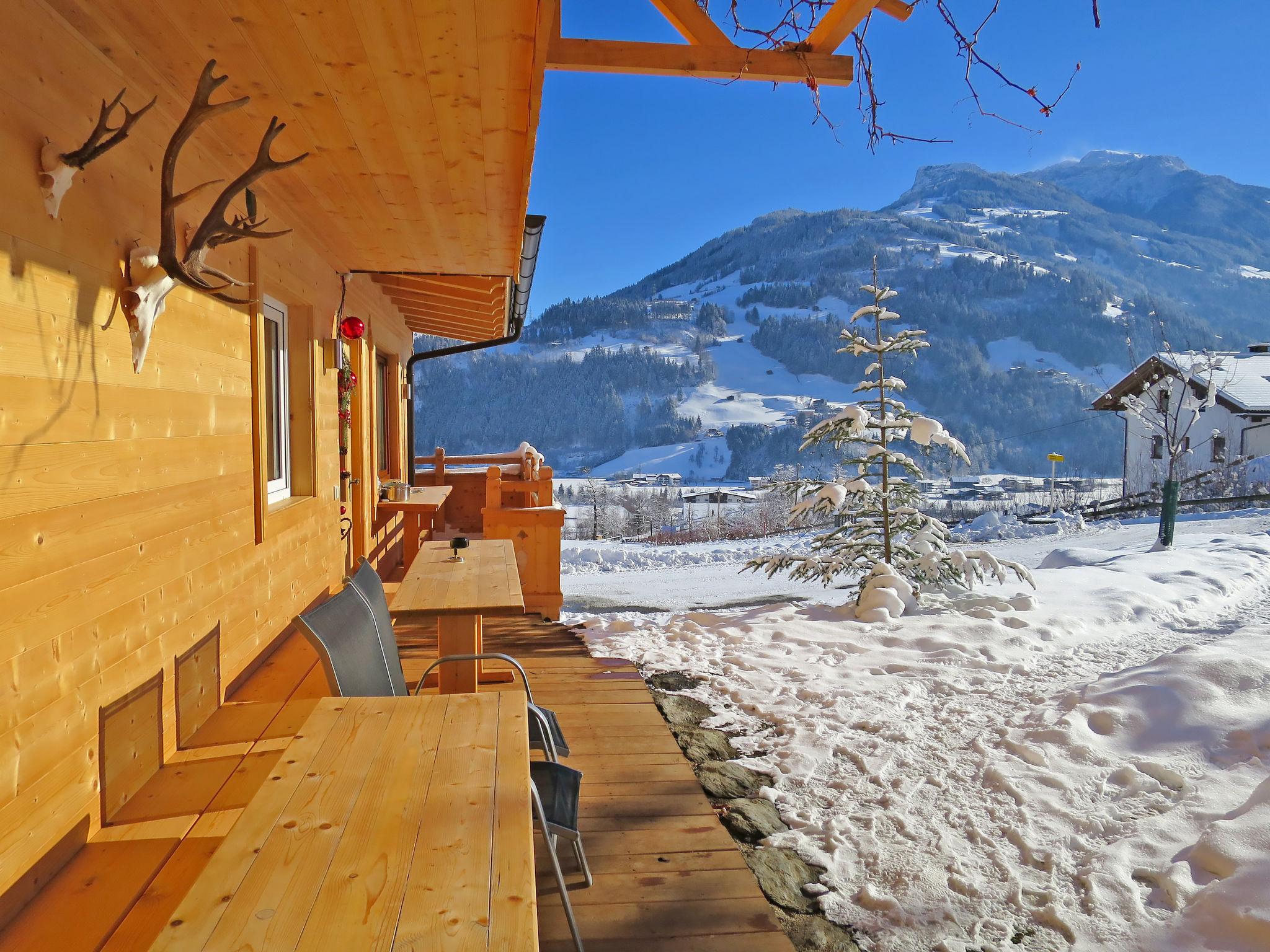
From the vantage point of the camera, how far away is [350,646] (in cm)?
234

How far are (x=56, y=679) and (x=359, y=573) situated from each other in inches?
47.4

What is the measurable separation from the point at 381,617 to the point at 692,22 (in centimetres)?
240

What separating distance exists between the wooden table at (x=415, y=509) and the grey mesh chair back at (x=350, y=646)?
4106 millimetres

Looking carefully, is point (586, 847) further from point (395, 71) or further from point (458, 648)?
point (395, 71)

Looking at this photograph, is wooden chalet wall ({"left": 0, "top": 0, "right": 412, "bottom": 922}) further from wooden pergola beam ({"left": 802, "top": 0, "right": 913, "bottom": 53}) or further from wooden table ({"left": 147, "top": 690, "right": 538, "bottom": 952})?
wooden pergola beam ({"left": 802, "top": 0, "right": 913, "bottom": 53})

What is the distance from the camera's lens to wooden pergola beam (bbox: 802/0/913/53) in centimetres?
228

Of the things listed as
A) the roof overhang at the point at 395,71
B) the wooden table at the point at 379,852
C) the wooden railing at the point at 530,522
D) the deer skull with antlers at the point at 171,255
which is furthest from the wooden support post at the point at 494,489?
the wooden table at the point at 379,852

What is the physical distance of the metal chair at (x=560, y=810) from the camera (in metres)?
1.84

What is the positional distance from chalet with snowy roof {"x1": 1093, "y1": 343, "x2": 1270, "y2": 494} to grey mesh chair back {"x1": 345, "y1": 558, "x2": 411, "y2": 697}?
67.7ft

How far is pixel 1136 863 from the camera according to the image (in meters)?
2.54

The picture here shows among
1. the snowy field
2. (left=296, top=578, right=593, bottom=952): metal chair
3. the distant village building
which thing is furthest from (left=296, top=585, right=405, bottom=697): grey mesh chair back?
the distant village building

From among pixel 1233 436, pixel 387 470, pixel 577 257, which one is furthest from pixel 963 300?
pixel 387 470

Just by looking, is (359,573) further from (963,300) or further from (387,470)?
(963,300)

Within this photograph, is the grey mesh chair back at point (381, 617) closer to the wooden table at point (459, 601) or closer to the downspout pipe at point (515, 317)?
the wooden table at point (459, 601)
